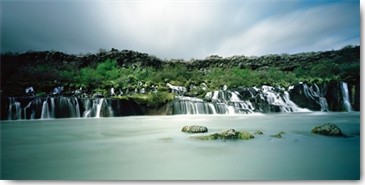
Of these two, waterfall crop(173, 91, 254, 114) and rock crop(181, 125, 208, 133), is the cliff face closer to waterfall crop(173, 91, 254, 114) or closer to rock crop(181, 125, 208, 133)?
waterfall crop(173, 91, 254, 114)

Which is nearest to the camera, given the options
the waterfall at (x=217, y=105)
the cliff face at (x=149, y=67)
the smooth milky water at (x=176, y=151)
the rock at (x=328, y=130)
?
the smooth milky water at (x=176, y=151)

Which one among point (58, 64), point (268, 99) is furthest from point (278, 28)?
point (58, 64)

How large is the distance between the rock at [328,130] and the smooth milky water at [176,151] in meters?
0.05

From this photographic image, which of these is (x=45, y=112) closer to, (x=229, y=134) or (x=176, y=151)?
(x=176, y=151)

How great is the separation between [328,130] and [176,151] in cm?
165

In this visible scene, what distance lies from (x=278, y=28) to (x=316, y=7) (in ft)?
1.51

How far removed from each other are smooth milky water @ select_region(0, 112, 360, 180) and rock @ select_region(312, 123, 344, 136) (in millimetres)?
53

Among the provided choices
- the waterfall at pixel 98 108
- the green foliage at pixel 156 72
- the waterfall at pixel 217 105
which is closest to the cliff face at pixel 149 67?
the green foliage at pixel 156 72

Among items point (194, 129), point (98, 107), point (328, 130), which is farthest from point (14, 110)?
point (328, 130)

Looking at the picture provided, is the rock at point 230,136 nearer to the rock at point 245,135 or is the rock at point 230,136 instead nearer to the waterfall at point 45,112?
the rock at point 245,135

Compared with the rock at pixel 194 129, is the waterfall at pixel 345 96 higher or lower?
higher

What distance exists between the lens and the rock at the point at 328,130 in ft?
11.7

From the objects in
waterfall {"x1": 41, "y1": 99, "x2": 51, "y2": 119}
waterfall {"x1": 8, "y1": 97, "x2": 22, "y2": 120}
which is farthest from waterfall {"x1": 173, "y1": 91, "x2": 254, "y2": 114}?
waterfall {"x1": 8, "y1": 97, "x2": 22, "y2": 120}

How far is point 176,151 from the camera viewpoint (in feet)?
11.2
